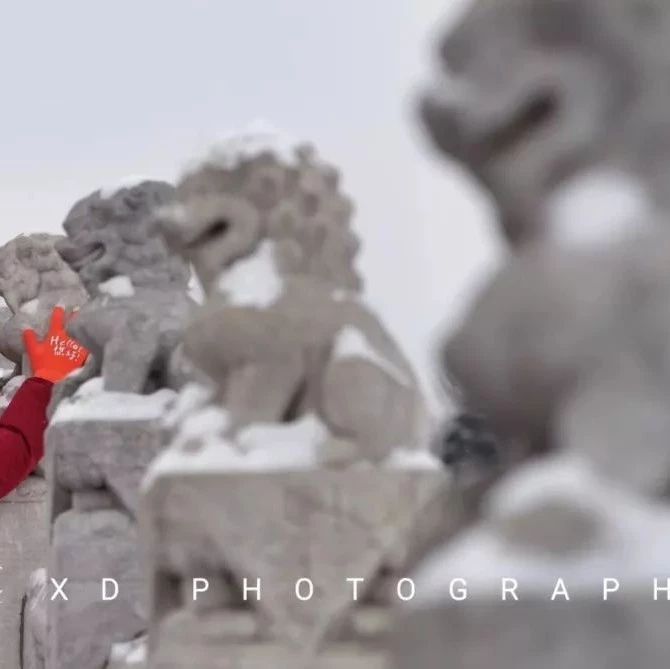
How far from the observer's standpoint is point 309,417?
3248mm

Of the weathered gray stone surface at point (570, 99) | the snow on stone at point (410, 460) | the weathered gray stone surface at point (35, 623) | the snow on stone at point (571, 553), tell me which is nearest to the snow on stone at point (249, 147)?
the snow on stone at point (410, 460)

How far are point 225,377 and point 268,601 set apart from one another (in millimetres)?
558

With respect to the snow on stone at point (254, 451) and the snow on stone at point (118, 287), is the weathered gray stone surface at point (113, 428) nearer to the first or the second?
the snow on stone at point (118, 287)

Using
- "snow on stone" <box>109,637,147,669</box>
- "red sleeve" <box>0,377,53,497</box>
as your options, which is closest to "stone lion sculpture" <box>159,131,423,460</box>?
"snow on stone" <box>109,637,147,669</box>

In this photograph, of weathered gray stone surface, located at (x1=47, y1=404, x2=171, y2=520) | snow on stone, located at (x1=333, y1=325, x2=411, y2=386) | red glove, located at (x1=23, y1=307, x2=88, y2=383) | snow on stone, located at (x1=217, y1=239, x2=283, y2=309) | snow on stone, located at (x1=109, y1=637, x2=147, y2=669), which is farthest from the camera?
red glove, located at (x1=23, y1=307, x2=88, y2=383)

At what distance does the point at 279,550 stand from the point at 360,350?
463 millimetres

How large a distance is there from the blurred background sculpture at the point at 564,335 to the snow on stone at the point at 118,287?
374 centimetres

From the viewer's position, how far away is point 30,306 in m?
8.18

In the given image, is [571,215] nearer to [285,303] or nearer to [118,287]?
[285,303]

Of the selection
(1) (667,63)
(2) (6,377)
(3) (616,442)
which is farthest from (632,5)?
(2) (6,377)

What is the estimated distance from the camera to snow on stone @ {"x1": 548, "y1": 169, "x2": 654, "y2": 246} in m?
1.54

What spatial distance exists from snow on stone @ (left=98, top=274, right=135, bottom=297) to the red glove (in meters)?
0.84

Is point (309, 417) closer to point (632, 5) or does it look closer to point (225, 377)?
point (225, 377)

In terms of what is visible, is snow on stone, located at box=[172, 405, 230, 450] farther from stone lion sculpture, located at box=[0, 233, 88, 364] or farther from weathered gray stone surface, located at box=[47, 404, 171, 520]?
stone lion sculpture, located at box=[0, 233, 88, 364]
